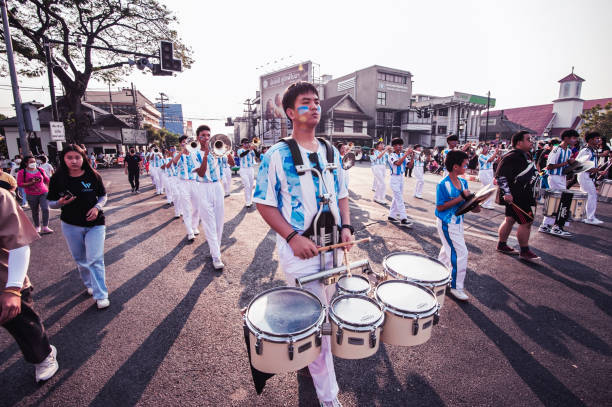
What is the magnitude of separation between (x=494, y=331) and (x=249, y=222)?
6.53 metres

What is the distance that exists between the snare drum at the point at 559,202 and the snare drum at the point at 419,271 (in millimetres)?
5735

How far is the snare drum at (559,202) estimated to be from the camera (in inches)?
240

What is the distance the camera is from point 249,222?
27.4ft

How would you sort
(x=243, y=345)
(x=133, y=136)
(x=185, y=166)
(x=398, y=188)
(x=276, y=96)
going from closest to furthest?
(x=243, y=345) < (x=185, y=166) < (x=398, y=188) < (x=133, y=136) < (x=276, y=96)

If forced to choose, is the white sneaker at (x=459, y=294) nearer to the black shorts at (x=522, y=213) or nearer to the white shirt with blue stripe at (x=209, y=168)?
the black shorts at (x=522, y=213)

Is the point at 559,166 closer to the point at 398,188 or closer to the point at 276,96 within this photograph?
the point at 398,188

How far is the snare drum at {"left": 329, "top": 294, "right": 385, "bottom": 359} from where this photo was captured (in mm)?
1757

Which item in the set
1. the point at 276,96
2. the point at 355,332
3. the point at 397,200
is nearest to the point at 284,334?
the point at 355,332

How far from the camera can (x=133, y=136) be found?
42812 millimetres

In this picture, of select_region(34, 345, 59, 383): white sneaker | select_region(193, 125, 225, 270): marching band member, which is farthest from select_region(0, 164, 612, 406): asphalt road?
select_region(193, 125, 225, 270): marching band member

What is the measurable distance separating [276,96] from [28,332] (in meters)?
52.8

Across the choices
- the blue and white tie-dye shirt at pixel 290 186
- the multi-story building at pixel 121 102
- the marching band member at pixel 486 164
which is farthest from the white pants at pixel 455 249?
the multi-story building at pixel 121 102

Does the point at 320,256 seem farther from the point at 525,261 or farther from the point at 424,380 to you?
the point at 525,261

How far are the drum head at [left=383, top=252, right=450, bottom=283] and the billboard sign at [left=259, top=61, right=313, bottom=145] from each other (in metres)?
45.4
